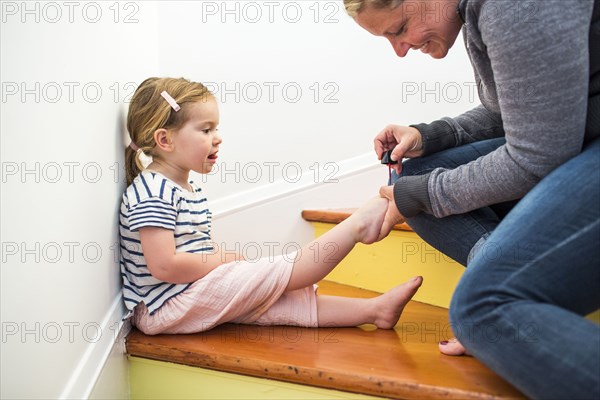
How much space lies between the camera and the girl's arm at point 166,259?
123cm

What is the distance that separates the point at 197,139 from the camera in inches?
54.4

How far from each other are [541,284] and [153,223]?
27.5 inches

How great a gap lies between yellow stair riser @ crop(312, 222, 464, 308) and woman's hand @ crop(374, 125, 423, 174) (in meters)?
0.23

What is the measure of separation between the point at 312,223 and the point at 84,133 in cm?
85

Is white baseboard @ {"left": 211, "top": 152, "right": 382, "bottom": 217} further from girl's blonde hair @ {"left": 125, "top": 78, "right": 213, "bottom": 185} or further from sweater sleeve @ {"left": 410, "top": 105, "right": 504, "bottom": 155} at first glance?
sweater sleeve @ {"left": 410, "top": 105, "right": 504, "bottom": 155}

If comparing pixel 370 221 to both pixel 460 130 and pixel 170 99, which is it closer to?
pixel 460 130

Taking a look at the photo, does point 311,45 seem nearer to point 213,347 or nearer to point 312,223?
point 312,223

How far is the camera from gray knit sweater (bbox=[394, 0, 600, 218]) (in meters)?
0.85

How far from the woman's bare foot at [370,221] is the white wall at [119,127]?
48 cm

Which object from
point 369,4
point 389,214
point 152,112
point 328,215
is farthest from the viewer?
point 328,215

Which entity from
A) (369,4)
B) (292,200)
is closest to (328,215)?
(292,200)

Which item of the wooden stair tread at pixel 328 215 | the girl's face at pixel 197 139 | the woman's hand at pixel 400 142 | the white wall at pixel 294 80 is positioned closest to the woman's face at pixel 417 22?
the woman's hand at pixel 400 142

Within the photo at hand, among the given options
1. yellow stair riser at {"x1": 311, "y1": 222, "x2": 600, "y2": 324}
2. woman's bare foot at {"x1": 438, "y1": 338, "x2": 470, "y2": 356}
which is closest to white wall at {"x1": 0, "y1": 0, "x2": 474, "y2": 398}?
yellow stair riser at {"x1": 311, "y1": 222, "x2": 600, "y2": 324}

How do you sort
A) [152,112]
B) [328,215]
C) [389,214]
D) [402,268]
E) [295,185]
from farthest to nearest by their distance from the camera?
1. [295,185]
2. [328,215]
3. [402,268]
4. [152,112]
5. [389,214]
